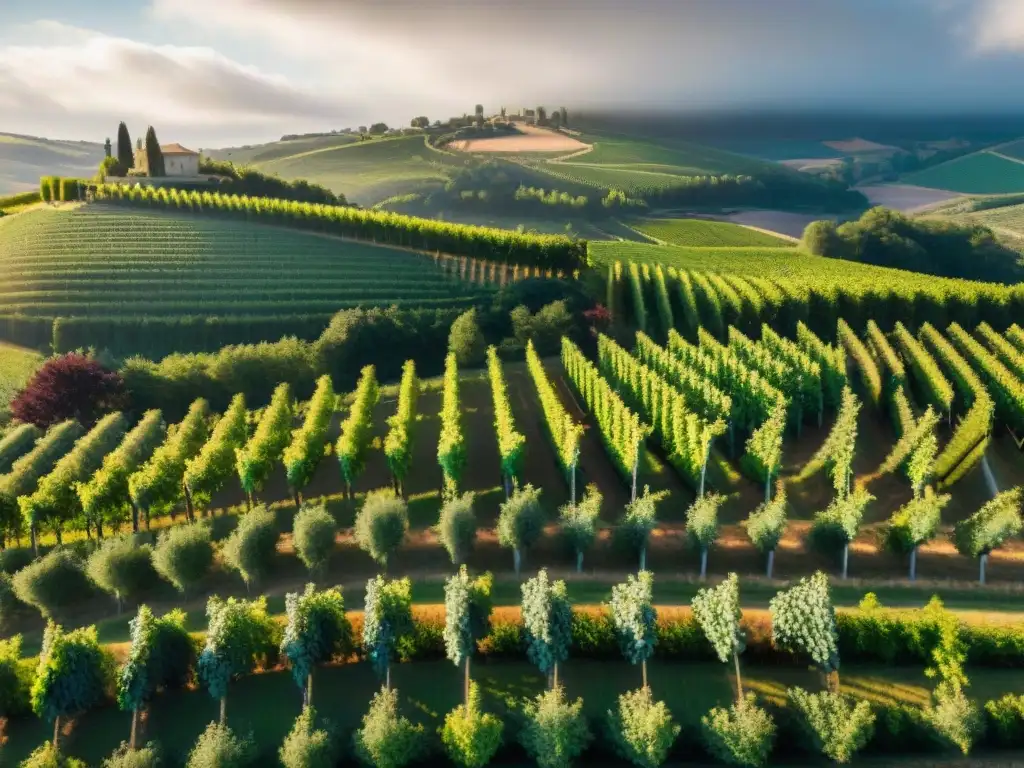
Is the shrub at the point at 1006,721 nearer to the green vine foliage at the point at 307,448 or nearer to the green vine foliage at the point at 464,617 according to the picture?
the green vine foliage at the point at 464,617

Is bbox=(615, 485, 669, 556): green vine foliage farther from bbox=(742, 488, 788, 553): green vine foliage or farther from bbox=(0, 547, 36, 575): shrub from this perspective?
bbox=(0, 547, 36, 575): shrub

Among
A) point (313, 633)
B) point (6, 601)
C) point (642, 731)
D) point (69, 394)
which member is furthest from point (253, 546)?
point (69, 394)

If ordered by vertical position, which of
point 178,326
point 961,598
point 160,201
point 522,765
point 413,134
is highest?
point 413,134

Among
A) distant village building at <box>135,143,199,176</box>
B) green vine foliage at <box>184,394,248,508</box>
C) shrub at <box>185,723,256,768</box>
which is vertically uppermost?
distant village building at <box>135,143,199,176</box>

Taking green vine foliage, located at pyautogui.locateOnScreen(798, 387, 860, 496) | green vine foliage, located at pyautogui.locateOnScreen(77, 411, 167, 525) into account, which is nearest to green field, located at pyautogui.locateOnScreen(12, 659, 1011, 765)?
green vine foliage, located at pyautogui.locateOnScreen(798, 387, 860, 496)

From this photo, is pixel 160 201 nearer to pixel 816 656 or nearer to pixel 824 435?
pixel 824 435

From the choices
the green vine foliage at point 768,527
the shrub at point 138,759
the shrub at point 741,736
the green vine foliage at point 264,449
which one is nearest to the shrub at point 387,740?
the shrub at point 138,759

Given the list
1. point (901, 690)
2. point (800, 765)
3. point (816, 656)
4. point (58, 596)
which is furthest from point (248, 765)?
point (901, 690)
